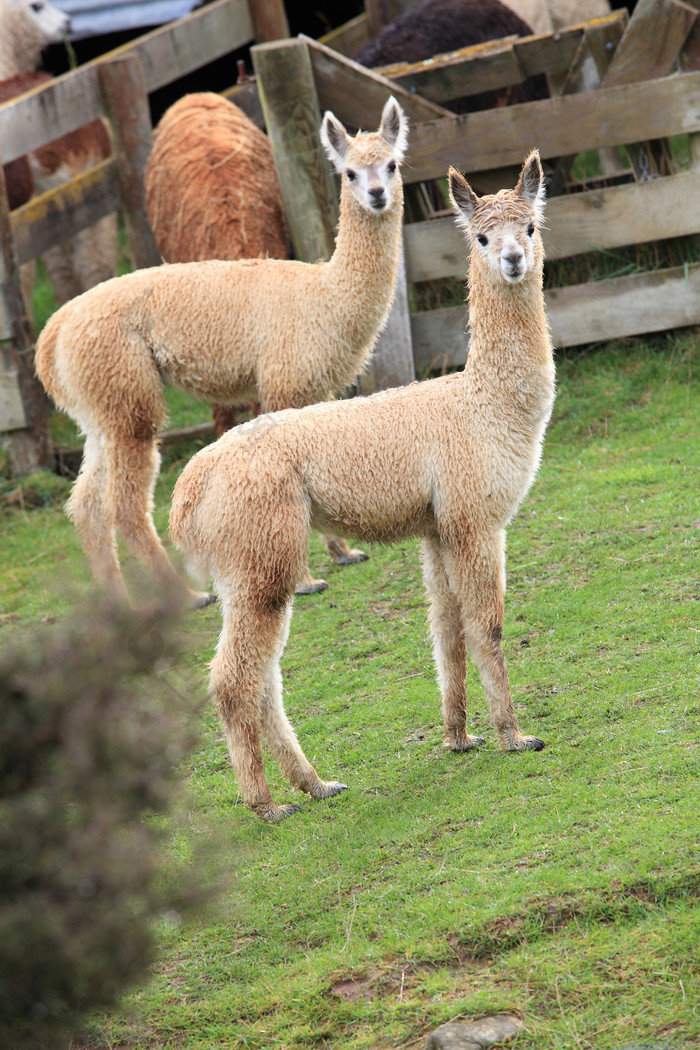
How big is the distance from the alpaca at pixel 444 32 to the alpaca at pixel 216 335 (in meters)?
4.02

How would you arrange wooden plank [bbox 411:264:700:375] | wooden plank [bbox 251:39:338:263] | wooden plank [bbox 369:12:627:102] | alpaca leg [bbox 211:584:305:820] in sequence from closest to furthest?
alpaca leg [bbox 211:584:305:820] < wooden plank [bbox 251:39:338:263] < wooden plank [bbox 411:264:700:375] < wooden plank [bbox 369:12:627:102]

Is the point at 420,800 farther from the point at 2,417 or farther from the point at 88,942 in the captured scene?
the point at 2,417

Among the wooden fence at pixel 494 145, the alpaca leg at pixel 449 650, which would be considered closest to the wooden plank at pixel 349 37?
the wooden fence at pixel 494 145

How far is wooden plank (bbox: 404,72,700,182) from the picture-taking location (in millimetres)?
7336

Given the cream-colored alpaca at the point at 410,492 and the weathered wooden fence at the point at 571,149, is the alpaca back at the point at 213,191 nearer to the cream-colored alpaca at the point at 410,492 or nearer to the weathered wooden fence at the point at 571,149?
the weathered wooden fence at the point at 571,149

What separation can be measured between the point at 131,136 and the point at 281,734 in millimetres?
5885

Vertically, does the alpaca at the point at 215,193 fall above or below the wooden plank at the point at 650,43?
below

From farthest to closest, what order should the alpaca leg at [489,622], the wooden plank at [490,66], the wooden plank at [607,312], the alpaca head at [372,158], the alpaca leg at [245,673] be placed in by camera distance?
the wooden plank at [490,66] < the wooden plank at [607,312] < the alpaca head at [372,158] < the alpaca leg at [489,622] < the alpaca leg at [245,673]

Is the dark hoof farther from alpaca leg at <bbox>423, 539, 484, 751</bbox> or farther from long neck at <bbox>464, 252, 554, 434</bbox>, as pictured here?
long neck at <bbox>464, 252, 554, 434</bbox>

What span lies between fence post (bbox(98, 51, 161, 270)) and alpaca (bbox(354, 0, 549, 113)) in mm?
2200

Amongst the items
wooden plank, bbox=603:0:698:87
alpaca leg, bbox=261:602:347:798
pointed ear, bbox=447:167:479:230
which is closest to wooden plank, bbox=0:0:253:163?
wooden plank, bbox=603:0:698:87

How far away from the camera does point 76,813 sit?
217 cm

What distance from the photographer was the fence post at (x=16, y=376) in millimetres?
7797

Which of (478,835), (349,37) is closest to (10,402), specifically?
(478,835)
